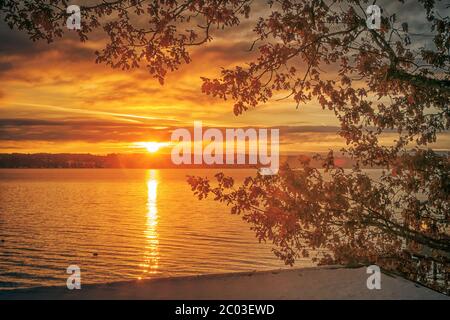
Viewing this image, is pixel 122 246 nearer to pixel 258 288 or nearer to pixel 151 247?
pixel 151 247

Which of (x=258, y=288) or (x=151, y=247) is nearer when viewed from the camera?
(x=258, y=288)

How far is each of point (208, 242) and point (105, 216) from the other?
1551 inches

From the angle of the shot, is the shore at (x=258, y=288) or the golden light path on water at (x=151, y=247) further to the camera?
the golden light path on water at (x=151, y=247)

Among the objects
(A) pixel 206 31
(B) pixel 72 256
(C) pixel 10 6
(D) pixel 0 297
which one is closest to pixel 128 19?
(A) pixel 206 31

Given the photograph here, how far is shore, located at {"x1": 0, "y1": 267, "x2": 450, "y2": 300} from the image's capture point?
8625 mm

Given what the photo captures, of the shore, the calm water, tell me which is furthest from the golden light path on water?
the shore

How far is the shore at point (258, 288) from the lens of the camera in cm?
862

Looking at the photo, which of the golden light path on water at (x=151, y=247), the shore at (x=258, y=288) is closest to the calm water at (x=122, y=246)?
the golden light path on water at (x=151, y=247)

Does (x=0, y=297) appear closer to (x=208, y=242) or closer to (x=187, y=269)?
Answer: (x=187, y=269)

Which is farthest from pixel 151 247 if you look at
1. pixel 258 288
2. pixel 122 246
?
pixel 258 288

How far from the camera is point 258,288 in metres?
9.10

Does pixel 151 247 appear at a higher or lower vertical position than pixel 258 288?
lower

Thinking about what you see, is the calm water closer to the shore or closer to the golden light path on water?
the golden light path on water

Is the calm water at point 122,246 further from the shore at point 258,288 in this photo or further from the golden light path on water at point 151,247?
the shore at point 258,288
